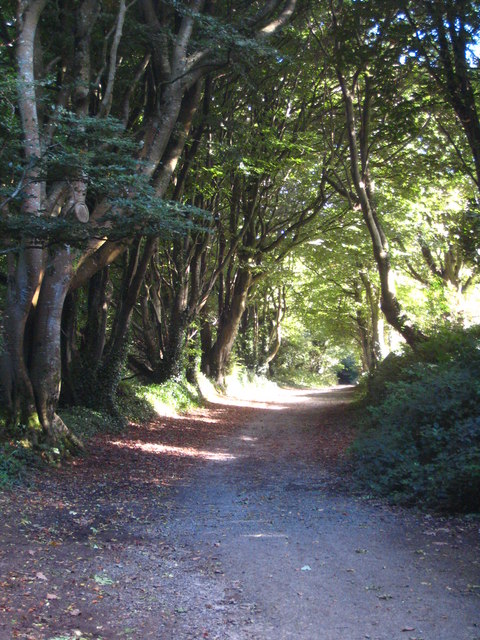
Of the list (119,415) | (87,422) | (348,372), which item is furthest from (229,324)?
(348,372)

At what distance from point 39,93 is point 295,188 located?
14.3 metres

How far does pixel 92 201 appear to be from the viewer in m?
13.0

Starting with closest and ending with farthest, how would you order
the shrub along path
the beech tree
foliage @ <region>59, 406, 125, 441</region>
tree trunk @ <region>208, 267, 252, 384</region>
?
1. the shrub along path
2. the beech tree
3. foliage @ <region>59, 406, 125, 441</region>
4. tree trunk @ <region>208, 267, 252, 384</region>

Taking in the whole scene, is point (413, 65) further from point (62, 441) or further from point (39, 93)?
point (62, 441)

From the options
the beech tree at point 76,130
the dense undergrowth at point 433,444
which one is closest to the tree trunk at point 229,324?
the beech tree at point 76,130

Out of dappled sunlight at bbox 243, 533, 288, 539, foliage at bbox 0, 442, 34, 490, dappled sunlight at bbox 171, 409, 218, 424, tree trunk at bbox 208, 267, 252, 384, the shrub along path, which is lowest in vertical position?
dappled sunlight at bbox 243, 533, 288, 539

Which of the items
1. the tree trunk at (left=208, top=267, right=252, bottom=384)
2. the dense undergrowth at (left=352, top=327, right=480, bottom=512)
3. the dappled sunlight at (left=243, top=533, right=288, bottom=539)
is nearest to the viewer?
the dappled sunlight at (left=243, top=533, right=288, bottom=539)

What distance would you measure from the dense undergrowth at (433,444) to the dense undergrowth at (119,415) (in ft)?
16.9

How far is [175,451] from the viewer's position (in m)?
12.7

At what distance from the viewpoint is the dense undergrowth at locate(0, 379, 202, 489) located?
322 inches

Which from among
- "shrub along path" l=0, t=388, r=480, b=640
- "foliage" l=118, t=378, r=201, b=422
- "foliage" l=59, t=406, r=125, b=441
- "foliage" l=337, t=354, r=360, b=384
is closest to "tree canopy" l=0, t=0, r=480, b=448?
"foliage" l=59, t=406, r=125, b=441

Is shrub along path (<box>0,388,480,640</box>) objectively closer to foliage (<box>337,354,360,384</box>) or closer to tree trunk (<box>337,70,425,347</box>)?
tree trunk (<box>337,70,425,347</box>)

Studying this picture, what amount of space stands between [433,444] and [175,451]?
6.56 metres

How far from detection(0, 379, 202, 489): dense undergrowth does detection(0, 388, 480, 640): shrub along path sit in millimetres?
417
